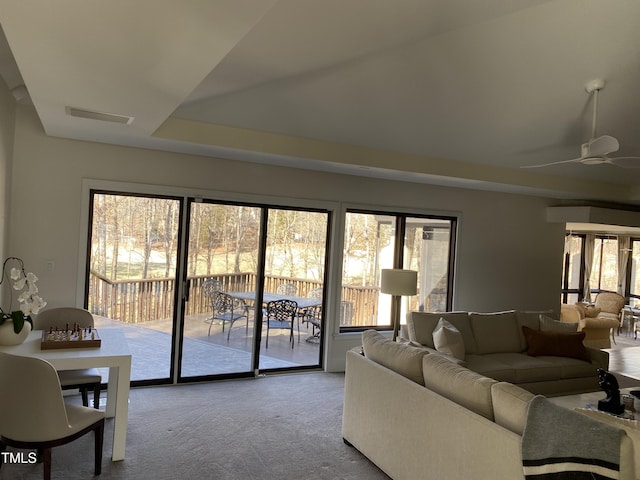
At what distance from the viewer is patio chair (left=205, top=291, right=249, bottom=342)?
520 cm

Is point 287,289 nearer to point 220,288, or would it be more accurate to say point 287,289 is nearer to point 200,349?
point 220,288

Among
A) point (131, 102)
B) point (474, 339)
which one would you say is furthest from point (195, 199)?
point (474, 339)

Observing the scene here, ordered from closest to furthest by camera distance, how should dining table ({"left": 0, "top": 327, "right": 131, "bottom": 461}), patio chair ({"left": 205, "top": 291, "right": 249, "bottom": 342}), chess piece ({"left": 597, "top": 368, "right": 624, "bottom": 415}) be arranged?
dining table ({"left": 0, "top": 327, "right": 131, "bottom": 461})
chess piece ({"left": 597, "top": 368, "right": 624, "bottom": 415})
patio chair ({"left": 205, "top": 291, "right": 249, "bottom": 342})

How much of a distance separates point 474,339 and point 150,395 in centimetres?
338

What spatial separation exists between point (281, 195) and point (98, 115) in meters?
2.39

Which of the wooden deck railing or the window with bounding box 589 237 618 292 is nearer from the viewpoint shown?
the wooden deck railing

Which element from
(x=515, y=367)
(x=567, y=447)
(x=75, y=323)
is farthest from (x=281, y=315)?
(x=567, y=447)

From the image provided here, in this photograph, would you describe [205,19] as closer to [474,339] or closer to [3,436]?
[3,436]

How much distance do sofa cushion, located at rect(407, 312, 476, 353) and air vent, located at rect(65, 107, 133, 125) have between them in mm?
3267

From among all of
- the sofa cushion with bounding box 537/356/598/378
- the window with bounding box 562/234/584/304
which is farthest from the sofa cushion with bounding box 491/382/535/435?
the window with bounding box 562/234/584/304

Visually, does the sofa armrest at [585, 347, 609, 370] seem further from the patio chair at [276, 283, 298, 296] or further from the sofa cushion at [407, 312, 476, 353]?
the patio chair at [276, 283, 298, 296]

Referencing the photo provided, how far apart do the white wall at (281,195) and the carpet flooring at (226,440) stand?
1299 mm

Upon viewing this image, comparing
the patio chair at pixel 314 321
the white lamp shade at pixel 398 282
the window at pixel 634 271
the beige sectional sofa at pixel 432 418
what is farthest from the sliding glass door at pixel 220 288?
the window at pixel 634 271

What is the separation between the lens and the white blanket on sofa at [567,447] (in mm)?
2002
